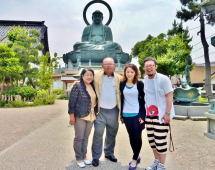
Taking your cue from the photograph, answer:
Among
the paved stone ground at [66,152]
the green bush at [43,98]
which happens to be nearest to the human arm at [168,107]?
the paved stone ground at [66,152]

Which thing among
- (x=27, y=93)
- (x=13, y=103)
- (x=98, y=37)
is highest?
(x=98, y=37)

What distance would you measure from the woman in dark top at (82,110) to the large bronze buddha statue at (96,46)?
82.4 ft

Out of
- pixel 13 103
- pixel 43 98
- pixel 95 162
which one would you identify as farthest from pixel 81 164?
pixel 43 98

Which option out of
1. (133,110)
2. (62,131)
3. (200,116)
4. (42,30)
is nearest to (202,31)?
(200,116)

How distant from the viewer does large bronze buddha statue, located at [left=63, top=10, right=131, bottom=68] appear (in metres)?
28.7

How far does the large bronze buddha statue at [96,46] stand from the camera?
28670mm

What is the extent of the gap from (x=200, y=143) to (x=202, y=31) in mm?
13632

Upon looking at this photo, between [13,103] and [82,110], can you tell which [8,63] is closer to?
[13,103]

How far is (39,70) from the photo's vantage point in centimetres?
1845

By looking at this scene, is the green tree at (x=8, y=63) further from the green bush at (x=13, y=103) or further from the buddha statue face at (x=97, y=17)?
the buddha statue face at (x=97, y=17)

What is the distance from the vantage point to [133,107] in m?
3.48

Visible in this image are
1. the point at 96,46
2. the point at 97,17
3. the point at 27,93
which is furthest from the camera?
the point at 97,17

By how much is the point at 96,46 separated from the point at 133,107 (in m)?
25.7

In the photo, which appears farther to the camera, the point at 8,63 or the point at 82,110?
the point at 8,63
